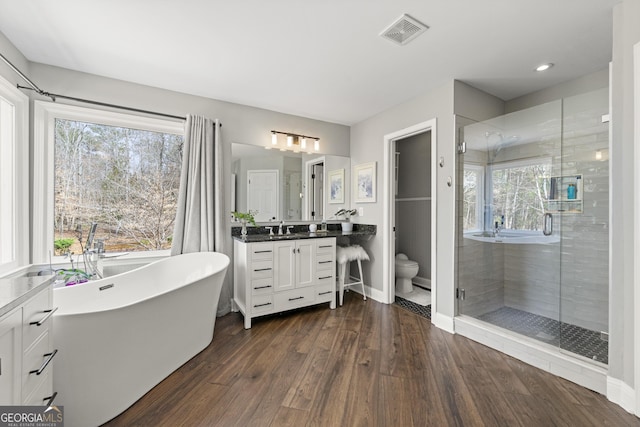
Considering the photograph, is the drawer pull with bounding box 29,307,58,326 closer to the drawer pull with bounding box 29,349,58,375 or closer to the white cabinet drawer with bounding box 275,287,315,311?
the drawer pull with bounding box 29,349,58,375

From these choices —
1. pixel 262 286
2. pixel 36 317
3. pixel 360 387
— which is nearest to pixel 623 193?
pixel 360 387

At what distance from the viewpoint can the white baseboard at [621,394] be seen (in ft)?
5.05

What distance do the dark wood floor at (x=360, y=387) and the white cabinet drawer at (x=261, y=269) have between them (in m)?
0.54

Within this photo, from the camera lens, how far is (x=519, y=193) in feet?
8.27

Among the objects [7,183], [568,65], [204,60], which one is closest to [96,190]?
[7,183]

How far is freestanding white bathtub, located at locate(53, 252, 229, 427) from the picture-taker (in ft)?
4.51

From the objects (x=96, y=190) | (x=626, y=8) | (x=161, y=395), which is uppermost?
(x=626, y=8)

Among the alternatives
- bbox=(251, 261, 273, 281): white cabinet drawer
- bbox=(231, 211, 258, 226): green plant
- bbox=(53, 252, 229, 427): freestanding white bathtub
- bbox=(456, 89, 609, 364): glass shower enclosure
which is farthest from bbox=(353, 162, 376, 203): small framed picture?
bbox=(53, 252, 229, 427): freestanding white bathtub

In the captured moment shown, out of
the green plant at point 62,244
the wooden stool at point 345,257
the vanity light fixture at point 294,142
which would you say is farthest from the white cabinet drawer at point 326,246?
the green plant at point 62,244

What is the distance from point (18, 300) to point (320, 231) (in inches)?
A: 116

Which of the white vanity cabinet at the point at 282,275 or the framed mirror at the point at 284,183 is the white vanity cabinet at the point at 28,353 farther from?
the framed mirror at the point at 284,183

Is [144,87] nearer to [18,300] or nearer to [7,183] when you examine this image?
[7,183]

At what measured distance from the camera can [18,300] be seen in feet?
3.23

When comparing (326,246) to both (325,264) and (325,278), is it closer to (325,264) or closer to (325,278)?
(325,264)
